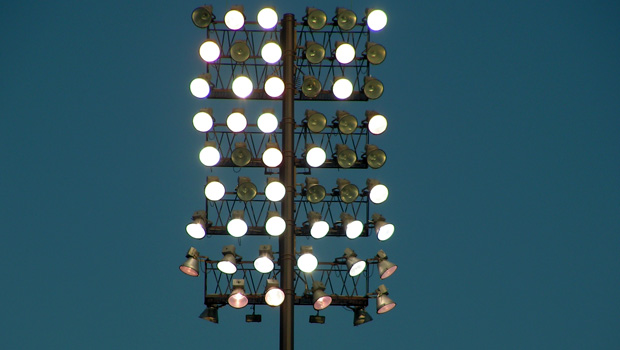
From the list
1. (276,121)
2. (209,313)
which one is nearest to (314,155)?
(276,121)

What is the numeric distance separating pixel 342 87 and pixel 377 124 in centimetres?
66

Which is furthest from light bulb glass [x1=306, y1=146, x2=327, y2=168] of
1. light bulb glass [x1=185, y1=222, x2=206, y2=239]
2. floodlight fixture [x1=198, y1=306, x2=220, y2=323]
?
floodlight fixture [x1=198, y1=306, x2=220, y2=323]

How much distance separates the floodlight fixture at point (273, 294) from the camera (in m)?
9.45

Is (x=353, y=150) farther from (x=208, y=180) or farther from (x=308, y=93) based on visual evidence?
(x=208, y=180)

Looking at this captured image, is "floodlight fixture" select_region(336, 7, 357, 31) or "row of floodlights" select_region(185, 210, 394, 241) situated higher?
"floodlight fixture" select_region(336, 7, 357, 31)

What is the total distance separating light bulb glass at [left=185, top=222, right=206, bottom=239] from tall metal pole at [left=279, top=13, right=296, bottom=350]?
3.27ft

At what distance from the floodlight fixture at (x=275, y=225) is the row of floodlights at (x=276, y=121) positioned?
1.10m

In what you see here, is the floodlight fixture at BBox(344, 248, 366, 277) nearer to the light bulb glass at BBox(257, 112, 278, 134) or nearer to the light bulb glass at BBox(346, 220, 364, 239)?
the light bulb glass at BBox(346, 220, 364, 239)

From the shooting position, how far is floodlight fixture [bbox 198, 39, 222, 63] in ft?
33.8

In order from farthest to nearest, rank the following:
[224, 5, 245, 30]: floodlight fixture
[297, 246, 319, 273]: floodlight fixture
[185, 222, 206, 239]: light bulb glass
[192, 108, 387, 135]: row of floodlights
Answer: [224, 5, 245, 30]: floodlight fixture → [192, 108, 387, 135]: row of floodlights → [185, 222, 206, 239]: light bulb glass → [297, 246, 319, 273]: floodlight fixture

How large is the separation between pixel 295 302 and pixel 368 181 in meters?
1.80

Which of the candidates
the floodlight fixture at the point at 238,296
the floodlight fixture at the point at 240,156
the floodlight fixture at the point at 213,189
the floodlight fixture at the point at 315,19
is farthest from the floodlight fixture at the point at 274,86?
the floodlight fixture at the point at 238,296

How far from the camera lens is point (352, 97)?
1052 cm

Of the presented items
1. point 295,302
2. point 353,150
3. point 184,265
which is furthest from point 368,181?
point 184,265
